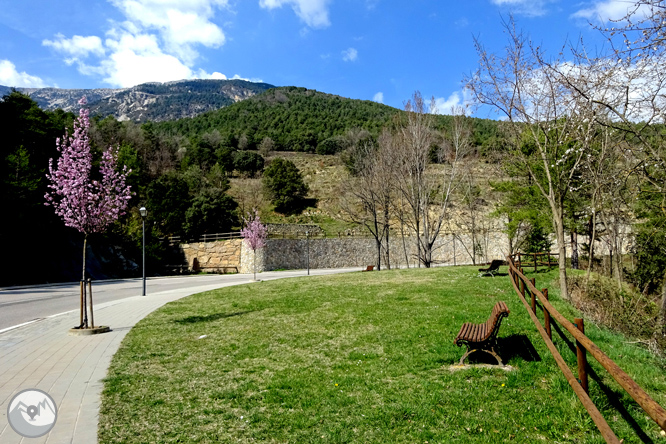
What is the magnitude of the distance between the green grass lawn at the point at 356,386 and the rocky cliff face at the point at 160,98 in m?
127

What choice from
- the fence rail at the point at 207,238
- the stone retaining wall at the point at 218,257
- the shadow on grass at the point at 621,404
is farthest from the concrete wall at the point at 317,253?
the shadow on grass at the point at 621,404

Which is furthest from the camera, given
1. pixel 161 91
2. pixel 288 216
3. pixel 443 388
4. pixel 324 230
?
pixel 161 91

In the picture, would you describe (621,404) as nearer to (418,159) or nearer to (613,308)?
(613,308)

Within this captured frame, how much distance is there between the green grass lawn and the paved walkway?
20cm

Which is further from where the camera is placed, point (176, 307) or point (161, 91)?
point (161, 91)

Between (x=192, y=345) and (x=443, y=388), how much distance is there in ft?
16.2

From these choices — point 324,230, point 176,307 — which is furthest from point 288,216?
point 176,307

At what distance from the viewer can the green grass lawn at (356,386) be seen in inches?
158

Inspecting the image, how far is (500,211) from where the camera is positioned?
28.8m

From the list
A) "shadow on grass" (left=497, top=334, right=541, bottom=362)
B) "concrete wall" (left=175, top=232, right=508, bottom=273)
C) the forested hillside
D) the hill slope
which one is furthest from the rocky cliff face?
"shadow on grass" (left=497, top=334, right=541, bottom=362)

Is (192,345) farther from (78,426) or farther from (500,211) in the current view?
(500,211)

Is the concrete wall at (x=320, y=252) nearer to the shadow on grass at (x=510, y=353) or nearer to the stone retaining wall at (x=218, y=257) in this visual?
the stone retaining wall at (x=218, y=257)

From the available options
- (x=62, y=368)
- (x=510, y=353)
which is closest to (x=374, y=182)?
(x=510, y=353)

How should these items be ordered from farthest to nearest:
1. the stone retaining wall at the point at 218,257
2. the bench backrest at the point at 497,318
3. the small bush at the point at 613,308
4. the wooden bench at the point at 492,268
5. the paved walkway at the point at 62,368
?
the stone retaining wall at the point at 218,257 → the wooden bench at the point at 492,268 → the small bush at the point at 613,308 → the bench backrest at the point at 497,318 → the paved walkway at the point at 62,368
